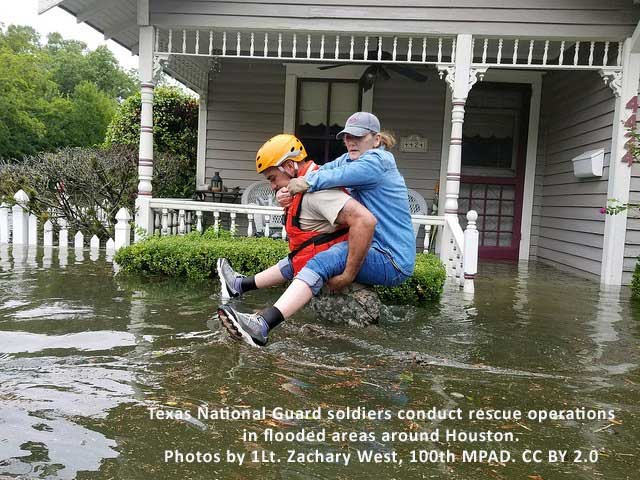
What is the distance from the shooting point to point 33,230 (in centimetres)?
865

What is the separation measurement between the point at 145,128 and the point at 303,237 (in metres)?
4.65

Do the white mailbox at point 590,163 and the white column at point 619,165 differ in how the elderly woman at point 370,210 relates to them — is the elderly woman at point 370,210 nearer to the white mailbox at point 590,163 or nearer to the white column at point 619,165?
the white column at point 619,165

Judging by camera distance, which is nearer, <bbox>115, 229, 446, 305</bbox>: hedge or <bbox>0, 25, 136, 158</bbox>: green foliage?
<bbox>115, 229, 446, 305</bbox>: hedge

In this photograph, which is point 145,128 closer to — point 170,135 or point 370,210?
point 170,135

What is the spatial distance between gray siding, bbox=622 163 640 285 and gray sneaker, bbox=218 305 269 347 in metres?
6.03

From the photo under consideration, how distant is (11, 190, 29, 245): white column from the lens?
336 inches

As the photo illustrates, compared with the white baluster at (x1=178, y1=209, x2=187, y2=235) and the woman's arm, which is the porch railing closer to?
the white baluster at (x1=178, y1=209, x2=187, y2=235)

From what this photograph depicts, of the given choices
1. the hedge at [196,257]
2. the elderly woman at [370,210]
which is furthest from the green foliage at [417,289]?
the elderly woman at [370,210]

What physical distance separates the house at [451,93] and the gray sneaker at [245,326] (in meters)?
4.44

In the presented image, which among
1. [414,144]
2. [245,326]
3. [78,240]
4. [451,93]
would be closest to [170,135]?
[78,240]

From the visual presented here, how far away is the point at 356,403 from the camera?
275cm

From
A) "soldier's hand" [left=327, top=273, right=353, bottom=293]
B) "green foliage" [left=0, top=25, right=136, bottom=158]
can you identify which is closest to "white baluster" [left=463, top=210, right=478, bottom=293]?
"soldier's hand" [left=327, top=273, right=353, bottom=293]

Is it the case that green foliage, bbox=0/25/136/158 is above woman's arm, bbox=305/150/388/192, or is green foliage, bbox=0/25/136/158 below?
above

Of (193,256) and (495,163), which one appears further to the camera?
(495,163)
